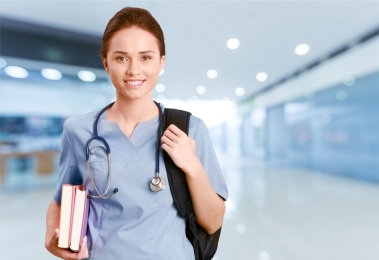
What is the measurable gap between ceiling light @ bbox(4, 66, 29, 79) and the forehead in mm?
5439

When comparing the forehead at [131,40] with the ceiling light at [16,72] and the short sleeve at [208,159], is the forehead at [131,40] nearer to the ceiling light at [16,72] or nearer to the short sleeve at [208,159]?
the short sleeve at [208,159]

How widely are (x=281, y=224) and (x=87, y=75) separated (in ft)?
15.3

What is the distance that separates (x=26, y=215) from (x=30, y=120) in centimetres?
244

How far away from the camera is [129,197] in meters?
0.67

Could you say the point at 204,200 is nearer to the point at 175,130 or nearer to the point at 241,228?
the point at 175,130

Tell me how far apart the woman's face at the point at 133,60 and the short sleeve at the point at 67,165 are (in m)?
0.24

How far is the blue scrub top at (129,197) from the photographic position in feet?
2.18

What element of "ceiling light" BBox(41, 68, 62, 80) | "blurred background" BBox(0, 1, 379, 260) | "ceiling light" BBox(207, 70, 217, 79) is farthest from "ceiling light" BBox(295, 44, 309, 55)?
"ceiling light" BBox(41, 68, 62, 80)

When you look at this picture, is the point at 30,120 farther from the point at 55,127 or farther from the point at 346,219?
the point at 346,219

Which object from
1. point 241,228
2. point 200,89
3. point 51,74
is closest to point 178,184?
point 241,228

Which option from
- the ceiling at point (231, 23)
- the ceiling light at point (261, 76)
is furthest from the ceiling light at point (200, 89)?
the ceiling at point (231, 23)

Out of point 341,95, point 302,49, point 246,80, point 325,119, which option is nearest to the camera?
point 302,49

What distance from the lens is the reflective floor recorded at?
7.64ft

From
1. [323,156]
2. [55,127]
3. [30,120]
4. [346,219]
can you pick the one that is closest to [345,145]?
[323,156]
